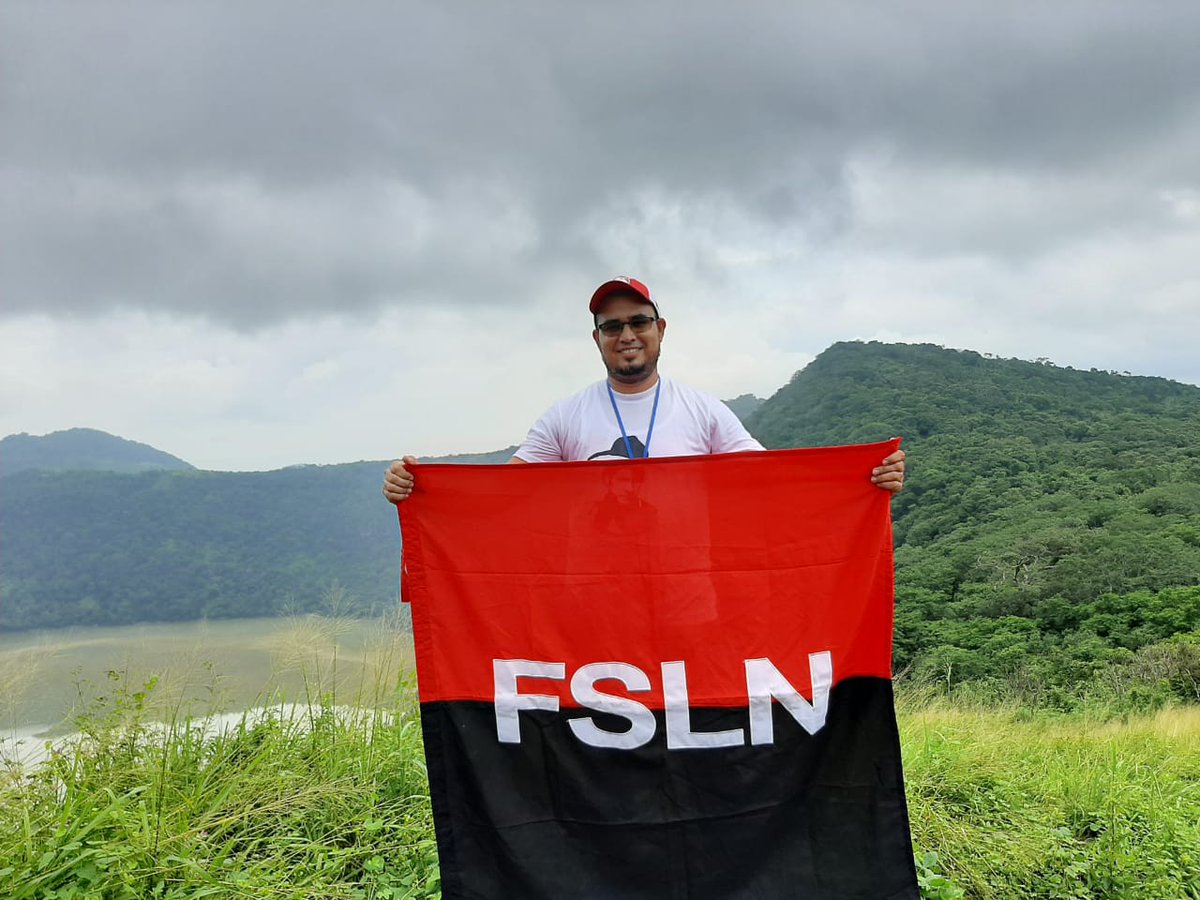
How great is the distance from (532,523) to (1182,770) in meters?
5.58

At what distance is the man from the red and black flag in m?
0.16

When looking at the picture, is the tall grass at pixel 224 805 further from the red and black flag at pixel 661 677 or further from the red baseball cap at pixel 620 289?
the red baseball cap at pixel 620 289

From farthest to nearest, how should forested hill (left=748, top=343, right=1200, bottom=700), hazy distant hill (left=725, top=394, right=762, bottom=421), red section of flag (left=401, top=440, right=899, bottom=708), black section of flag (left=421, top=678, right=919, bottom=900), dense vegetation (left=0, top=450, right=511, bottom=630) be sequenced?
hazy distant hill (left=725, top=394, right=762, bottom=421) < dense vegetation (left=0, top=450, right=511, bottom=630) < forested hill (left=748, top=343, right=1200, bottom=700) < red section of flag (left=401, top=440, right=899, bottom=708) < black section of flag (left=421, top=678, right=919, bottom=900)

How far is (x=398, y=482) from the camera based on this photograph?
8.64 ft

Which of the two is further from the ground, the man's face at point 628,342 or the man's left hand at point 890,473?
the man's face at point 628,342

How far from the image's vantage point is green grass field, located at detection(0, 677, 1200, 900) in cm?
296

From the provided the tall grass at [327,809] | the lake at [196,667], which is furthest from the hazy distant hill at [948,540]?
the tall grass at [327,809]

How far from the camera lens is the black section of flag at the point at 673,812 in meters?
2.42

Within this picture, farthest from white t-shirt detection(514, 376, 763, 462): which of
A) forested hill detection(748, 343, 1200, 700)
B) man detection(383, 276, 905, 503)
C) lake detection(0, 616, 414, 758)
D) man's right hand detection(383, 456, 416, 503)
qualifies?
forested hill detection(748, 343, 1200, 700)

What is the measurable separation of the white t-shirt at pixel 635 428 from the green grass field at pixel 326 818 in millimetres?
1909

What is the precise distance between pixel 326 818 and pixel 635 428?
241 centimetres

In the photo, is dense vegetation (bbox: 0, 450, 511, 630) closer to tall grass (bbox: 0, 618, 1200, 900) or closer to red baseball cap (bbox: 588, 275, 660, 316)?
tall grass (bbox: 0, 618, 1200, 900)

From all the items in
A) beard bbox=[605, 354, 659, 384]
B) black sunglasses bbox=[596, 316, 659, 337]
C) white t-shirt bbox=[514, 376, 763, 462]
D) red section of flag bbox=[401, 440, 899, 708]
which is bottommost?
red section of flag bbox=[401, 440, 899, 708]

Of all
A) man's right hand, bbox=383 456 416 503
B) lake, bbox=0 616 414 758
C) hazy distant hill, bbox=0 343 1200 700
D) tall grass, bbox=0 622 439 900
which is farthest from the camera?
hazy distant hill, bbox=0 343 1200 700
